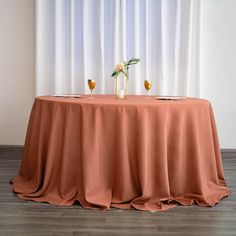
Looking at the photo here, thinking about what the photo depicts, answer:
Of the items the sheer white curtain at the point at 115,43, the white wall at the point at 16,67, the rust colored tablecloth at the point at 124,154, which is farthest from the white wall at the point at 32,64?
the rust colored tablecloth at the point at 124,154

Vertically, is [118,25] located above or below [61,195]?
above

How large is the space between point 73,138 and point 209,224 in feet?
3.50

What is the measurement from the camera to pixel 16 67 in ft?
13.1

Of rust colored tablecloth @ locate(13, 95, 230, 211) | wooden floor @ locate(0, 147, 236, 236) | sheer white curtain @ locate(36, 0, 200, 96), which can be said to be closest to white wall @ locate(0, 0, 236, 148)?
sheer white curtain @ locate(36, 0, 200, 96)

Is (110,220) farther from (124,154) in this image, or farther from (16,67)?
(16,67)

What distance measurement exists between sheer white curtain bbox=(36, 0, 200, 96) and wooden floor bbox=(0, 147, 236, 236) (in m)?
1.73

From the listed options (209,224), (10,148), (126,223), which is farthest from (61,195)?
(10,148)

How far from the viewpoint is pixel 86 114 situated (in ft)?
7.48

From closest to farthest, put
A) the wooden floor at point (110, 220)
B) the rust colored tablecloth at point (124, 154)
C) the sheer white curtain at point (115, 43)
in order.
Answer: the wooden floor at point (110, 220)
the rust colored tablecloth at point (124, 154)
the sheer white curtain at point (115, 43)

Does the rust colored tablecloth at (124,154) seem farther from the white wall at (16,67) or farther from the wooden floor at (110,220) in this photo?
the white wall at (16,67)

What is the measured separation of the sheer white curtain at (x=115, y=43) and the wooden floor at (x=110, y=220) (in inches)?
68.3

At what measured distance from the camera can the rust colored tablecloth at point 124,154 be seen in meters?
2.27

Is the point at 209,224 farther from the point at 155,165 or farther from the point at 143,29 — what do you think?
the point at 143,29

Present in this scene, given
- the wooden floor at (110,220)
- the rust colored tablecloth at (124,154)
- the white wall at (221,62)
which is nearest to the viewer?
the wooden floor at (110,220)
